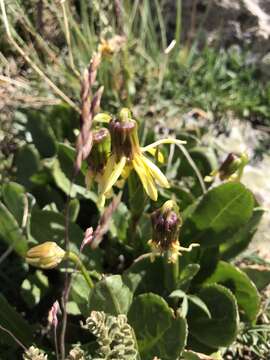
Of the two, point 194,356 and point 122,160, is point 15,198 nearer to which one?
point 122,160

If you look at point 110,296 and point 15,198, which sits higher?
point 15,198

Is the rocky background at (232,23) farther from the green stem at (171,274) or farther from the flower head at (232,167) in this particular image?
the green stem at (171,274)

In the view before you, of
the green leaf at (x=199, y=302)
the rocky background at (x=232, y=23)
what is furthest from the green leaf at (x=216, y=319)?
the rocky background at (x=232, y=23)

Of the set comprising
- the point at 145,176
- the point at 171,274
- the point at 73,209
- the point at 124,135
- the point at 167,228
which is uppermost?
the point at 124,135

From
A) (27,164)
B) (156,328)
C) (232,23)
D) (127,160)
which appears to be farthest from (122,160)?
(232,23)

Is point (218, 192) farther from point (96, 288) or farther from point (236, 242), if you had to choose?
point (96, 288)

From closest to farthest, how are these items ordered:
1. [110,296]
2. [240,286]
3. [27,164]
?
[110,296]
[240,286]
[27,164]

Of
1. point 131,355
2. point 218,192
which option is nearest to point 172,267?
point 218,192

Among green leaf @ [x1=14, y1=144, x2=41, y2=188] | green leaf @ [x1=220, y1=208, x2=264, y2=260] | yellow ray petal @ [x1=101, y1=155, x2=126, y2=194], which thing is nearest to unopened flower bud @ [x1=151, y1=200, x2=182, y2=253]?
yellow ray petal @ [x1=101, y1=155, x2=126, y2=194]

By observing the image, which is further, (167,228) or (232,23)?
(232,23)
